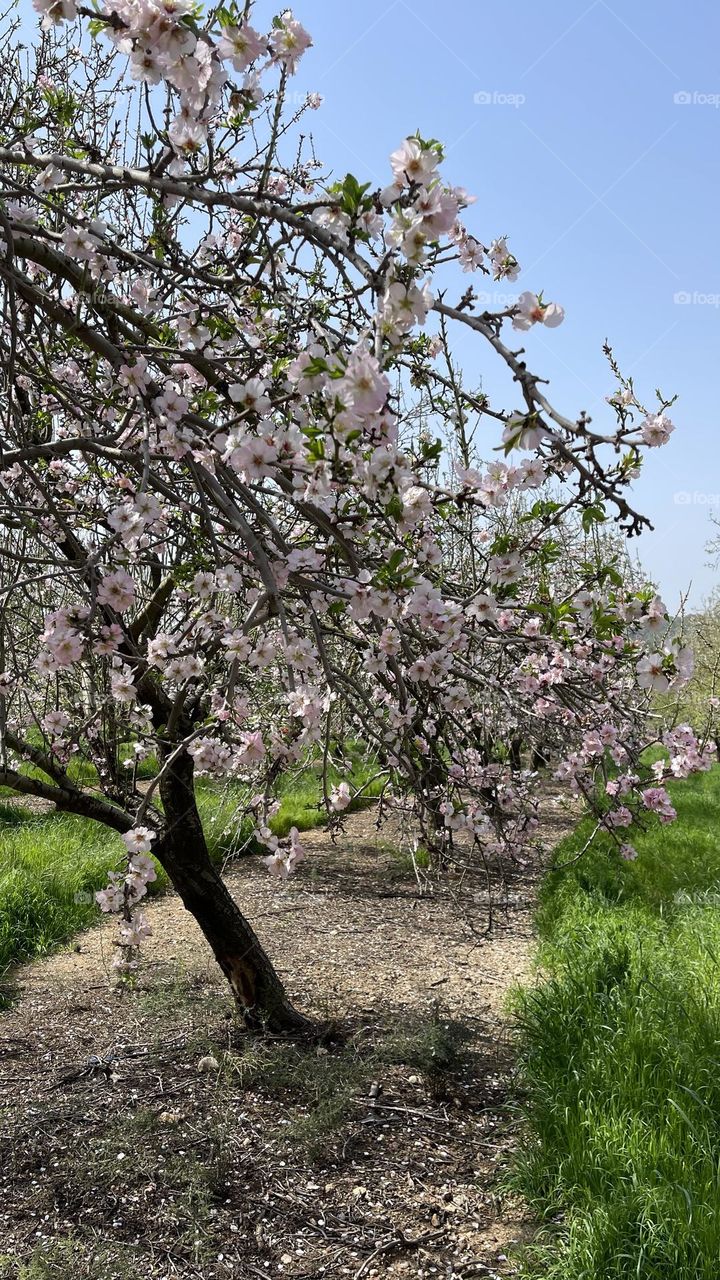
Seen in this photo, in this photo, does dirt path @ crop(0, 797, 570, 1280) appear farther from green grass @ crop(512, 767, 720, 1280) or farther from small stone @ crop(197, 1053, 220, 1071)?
green grass @ crop(512, 767, 720, 1280)

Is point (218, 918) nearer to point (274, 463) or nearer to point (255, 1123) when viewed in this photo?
point (255, 1123)

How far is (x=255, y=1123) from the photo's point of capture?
341cm

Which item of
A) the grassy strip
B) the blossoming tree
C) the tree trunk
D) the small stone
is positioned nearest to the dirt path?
the small stone

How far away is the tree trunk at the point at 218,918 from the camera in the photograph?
399 centimetres

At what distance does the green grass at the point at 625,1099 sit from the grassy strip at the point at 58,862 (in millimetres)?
1394

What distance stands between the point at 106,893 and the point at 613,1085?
6.17 ft

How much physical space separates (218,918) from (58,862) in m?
2.99

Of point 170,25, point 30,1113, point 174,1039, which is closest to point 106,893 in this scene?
point 170,25

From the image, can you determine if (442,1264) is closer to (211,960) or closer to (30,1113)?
(30,1113)

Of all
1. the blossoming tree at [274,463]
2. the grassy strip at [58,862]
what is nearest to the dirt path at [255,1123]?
the grassy strip at [58,862]

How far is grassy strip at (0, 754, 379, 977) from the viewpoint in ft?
18.1

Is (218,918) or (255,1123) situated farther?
(218,918)

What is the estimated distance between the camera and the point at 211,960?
510 cm

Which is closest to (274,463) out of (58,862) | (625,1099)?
(625,1099)
